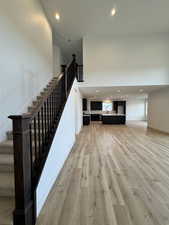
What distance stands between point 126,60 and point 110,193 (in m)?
5.89

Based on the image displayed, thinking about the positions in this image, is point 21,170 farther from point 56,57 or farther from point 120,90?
point 56,57

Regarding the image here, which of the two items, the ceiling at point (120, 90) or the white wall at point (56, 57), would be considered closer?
the ceiling at point (120, 90)

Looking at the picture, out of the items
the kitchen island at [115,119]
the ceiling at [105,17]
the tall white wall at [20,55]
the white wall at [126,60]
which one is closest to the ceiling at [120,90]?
the white wall at [126,60]

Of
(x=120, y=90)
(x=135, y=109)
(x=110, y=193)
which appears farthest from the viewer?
(x=135, y=109)

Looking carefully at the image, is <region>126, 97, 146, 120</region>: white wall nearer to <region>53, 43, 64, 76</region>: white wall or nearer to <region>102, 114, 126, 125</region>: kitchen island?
<region>102, 114, 126, 125</region>: kitchen island

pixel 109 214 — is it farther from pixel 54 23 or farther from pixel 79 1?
pixel 54 23

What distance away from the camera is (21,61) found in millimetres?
3357

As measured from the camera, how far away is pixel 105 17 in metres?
5.13

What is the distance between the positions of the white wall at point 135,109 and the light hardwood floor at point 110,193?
12817mm

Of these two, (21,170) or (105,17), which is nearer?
(21,170)

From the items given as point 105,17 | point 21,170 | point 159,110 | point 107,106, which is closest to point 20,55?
point 21,170

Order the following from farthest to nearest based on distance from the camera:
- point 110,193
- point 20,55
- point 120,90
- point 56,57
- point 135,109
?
point 135,109 → point 120,90 → point 56,57 → point 20,55 → point 110,193

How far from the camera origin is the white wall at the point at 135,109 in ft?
52.0

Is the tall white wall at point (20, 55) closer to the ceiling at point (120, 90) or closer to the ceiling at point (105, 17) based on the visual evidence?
the ceiling at point (105, 17)
